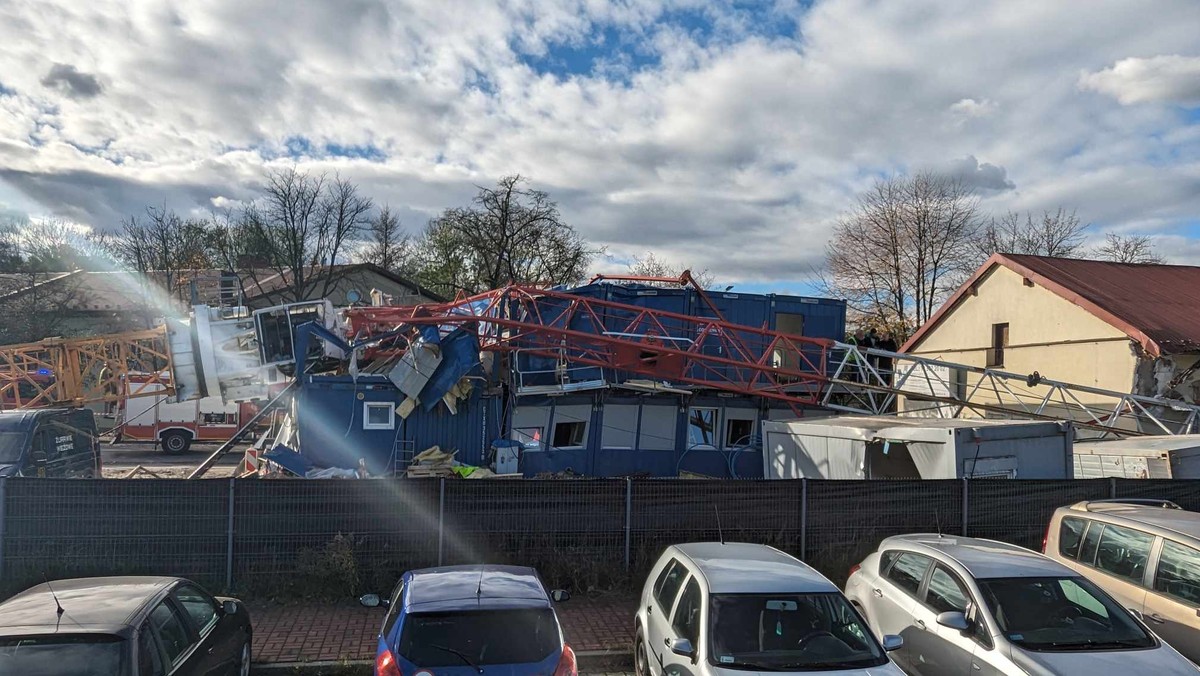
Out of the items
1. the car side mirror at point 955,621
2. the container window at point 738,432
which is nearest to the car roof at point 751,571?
the car side mirror at point 955,621

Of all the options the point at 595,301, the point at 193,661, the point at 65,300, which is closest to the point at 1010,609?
the point at 193,661

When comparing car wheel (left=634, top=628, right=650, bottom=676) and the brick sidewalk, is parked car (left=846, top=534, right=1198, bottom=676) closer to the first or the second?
car wheel (left=634, top=628, right=650, bottom=676)

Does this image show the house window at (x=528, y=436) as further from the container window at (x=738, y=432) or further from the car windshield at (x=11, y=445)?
the car windshield at (x=11, y=445)

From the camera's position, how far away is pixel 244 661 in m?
6.71

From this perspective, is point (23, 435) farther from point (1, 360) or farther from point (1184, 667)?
point (1184, 667)

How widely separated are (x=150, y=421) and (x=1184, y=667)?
3058cm

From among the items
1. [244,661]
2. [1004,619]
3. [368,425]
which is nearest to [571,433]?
[368,425]

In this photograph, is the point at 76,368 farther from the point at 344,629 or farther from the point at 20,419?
the point at 344,629

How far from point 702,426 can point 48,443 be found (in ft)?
49.6

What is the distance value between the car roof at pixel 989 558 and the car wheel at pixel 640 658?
109 inches

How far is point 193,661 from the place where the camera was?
17.7ft

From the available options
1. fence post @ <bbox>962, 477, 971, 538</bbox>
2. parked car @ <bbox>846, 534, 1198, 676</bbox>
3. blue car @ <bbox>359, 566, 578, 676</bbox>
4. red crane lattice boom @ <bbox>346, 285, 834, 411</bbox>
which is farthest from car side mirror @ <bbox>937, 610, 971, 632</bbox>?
red crane lattice boom @ <bbox>346, 285, 834, 411</bbox>

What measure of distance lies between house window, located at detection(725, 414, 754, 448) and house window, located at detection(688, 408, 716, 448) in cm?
46

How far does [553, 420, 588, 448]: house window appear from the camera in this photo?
781 inches
